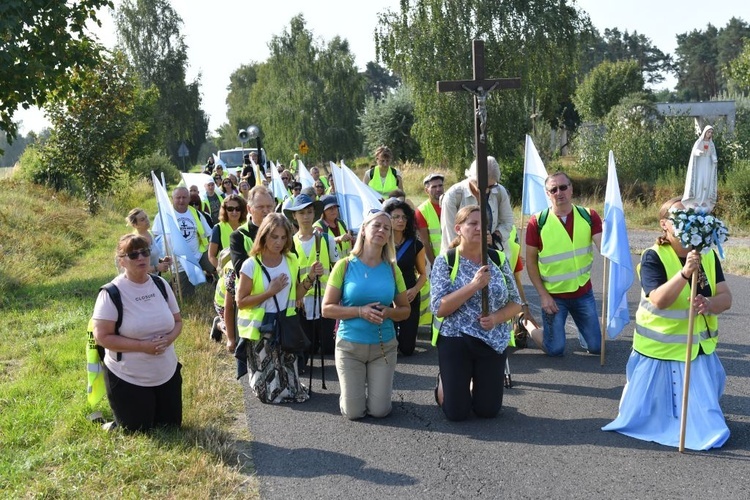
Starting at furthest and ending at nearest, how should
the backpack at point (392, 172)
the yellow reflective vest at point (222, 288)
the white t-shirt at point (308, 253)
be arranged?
the backpack at point (392, 172), the white t-shirt at point (308, 253), the yellow reflective vest at point (222, 288)

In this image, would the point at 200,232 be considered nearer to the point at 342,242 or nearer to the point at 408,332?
the point at 342,242

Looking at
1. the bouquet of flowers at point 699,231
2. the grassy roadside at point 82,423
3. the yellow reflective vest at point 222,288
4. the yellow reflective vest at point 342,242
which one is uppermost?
the bouquet of flowers at point 699,231

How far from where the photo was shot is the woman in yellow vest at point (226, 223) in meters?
9.09

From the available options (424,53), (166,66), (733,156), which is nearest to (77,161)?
(424,53)

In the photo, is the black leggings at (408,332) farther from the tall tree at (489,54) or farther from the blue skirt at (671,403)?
the tall tree at (489,54)

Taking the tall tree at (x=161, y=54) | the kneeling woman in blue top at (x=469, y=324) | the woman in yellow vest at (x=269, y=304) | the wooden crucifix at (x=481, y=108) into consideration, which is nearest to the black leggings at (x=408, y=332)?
the woman in yellow vest at (x=269, y=304)

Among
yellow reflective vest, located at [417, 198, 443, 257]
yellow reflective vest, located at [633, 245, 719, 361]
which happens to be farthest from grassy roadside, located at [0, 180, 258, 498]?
yellow reflective vest, located at [633, 245, 719, 361]

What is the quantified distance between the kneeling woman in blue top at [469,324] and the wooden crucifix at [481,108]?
14 centimetres

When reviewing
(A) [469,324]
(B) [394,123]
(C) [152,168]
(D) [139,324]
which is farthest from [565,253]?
(C) [152,168]

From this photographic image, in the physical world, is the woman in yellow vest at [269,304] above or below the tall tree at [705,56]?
below

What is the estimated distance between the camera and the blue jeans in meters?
7.72

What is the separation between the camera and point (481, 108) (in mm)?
5848

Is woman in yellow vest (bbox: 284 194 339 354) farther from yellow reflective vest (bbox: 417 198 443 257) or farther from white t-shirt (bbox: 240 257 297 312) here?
yellow reflective vest (bbox: 417 198 443 257)

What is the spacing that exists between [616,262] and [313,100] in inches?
1778
